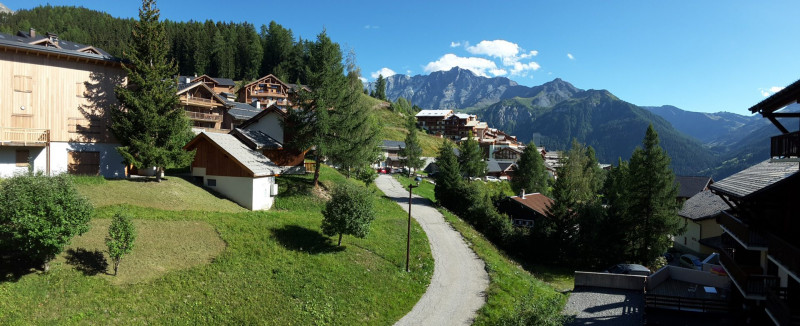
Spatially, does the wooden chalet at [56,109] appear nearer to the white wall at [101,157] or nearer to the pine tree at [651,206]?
the white wall at [101,157]

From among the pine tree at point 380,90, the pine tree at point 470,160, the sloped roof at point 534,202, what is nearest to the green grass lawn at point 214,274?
the sloped roof at point 534,202

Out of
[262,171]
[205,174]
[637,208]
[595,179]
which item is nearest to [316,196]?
[262,171]

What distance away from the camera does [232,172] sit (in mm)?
28250

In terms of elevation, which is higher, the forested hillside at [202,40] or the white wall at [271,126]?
the forested hillside at [202,40]

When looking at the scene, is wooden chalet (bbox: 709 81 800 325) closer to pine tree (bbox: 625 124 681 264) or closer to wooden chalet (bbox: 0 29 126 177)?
pine tree (bbox: 625 124 681 264)

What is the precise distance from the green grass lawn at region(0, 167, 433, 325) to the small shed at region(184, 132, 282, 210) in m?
1.52

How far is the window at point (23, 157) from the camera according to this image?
24.5 m

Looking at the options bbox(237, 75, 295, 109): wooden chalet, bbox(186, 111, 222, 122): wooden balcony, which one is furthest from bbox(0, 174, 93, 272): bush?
bbox(237, 75, 295, 109): wooden chalet

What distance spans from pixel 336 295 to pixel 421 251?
31.6 feet

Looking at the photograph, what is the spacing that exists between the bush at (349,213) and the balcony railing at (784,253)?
1832cm

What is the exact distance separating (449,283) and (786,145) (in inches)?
633

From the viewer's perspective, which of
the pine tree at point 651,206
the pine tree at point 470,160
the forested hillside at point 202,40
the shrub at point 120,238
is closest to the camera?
the shrub at point 120,238

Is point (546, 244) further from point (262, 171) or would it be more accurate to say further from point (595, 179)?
point (595, 179)

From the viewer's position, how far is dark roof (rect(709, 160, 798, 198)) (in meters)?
15.4
